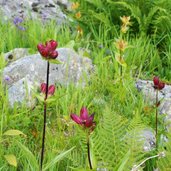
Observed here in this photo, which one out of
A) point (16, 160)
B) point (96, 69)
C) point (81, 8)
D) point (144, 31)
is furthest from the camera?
point (81, 8)

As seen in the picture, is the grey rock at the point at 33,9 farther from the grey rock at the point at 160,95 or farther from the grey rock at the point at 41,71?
the grey rock at the point at 160,95

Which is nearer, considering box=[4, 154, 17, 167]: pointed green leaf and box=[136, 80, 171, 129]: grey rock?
box=[4, 154, 17, 167]: pointed green leaf

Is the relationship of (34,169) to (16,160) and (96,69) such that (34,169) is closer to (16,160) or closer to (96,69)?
(16,160)

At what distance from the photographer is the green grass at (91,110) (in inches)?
89.6

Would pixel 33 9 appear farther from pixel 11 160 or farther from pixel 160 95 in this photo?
pixel 11 160

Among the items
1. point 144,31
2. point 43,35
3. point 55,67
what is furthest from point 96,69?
point 144,31

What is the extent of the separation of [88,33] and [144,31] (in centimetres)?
56

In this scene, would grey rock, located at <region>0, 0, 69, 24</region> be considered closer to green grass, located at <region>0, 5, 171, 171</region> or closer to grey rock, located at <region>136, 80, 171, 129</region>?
green grass, located at <region>0, 5, 171, 171</region>

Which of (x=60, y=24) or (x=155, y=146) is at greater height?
(x=155, y=146)

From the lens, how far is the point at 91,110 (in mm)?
3082

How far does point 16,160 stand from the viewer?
242 cm

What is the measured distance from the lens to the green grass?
2275 mm

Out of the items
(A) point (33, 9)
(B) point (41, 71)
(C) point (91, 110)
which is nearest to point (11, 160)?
(C) point (91, 110)

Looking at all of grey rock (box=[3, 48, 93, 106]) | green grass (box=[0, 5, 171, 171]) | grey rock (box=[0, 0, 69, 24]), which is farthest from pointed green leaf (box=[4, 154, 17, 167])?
grey rock (box=[0, 0, 69, 24])
